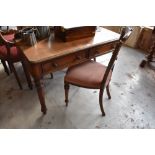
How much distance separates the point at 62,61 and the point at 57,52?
0.12m

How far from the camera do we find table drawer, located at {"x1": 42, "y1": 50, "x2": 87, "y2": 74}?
1194mm

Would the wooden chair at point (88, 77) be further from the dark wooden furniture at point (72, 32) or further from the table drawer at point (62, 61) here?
the dark wooden furniture at point (72, 32)

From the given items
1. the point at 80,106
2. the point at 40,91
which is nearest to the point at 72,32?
the point at 40,91

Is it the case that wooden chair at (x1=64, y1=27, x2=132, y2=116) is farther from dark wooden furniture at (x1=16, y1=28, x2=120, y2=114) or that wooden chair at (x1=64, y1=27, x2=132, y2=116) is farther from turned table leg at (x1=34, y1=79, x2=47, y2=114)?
turned table leg at (x1=34, y1=79, x2=47, y2=114)

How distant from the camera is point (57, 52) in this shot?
116cm

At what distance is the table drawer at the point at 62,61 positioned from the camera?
3.92 ft

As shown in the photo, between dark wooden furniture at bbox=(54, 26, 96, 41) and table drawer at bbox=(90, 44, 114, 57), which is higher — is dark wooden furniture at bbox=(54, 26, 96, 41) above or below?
above

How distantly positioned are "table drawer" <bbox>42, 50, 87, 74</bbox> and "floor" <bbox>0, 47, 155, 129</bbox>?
583 mm

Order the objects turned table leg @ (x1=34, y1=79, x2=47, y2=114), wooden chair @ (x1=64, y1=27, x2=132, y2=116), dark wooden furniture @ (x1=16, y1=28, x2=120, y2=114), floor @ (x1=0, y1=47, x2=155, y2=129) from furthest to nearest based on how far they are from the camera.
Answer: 1. floor @ (x1=0, y1=47, x2=155, y2=129)
2. wooden chair @ (x1=64, y1=27, x2=132, y2=116)
3. turned table leg @ (x1=34, y1=79, x2=47, y2=114)
4. dark wooden furniture @ (x1=16, y1=28, x2=120, y2=114)

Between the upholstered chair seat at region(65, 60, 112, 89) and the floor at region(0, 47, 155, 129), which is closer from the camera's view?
the upholstered chair seat at region(65, 60, 112, 89)

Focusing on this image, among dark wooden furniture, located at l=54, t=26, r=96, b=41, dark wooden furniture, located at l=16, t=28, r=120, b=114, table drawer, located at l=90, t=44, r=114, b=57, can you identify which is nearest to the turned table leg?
dark wooden furniture, located at l=16, t=28, r=120, b=114

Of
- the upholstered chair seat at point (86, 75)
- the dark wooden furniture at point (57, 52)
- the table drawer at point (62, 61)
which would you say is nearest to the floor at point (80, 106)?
the dark wooden furniture at point (57, 52)

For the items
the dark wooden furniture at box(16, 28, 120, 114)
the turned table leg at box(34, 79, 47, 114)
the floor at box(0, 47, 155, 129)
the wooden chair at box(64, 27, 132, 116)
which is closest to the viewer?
the dark wooden furniture at box(16, 28, 120, 114)
